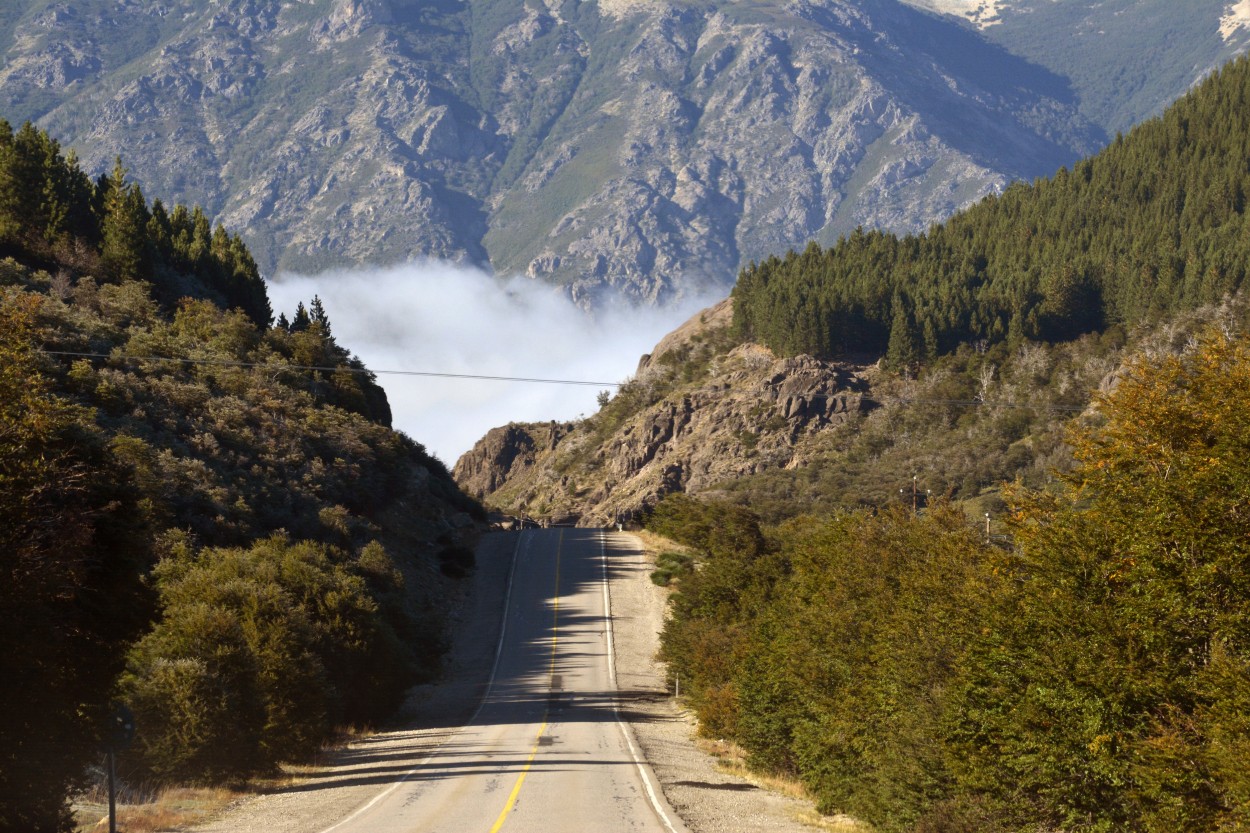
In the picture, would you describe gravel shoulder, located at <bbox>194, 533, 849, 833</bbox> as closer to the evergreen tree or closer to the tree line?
the evergreen tree

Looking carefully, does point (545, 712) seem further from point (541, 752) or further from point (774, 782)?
point (774, 782)

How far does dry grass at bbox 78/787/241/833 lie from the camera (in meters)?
25.8

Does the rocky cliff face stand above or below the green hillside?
above

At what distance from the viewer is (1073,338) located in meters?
136

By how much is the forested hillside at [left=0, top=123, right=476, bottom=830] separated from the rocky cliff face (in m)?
29.0

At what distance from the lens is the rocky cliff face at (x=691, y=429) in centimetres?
13788

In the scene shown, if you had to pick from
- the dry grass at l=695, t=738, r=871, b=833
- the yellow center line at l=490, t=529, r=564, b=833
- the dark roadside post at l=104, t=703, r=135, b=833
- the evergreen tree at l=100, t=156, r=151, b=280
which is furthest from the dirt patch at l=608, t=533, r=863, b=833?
the evergreen tree at l=100, t=156, r=151, b=280

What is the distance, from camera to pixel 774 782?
41312 millimetres

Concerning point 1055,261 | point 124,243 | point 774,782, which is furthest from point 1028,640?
point 1055,261

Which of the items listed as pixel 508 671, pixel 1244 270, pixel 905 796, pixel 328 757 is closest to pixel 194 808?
pixel 328 757

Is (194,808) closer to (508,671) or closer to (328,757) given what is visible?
(328,757)

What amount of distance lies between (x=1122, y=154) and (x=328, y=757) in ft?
497

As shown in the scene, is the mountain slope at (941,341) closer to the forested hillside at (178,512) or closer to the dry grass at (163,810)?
the forested hillside at (178,512)

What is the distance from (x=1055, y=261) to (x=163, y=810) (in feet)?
441
